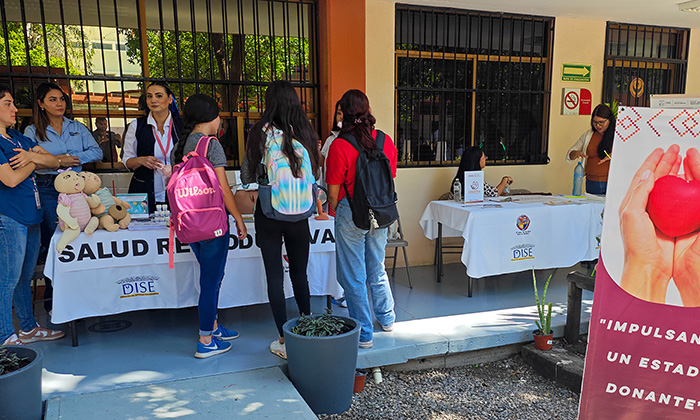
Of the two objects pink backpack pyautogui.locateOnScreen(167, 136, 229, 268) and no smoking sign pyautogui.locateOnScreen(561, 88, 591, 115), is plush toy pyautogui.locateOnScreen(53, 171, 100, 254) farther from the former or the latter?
no smoking sign pyautogui.locateOnScreen(561, 88, 591, 115)

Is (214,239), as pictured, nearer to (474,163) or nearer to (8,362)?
(8,362)

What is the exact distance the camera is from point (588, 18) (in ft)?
19.4

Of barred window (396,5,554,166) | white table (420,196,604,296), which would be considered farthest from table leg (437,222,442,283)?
barred window (396,5,554,166)

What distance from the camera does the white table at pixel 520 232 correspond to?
4.39 metres

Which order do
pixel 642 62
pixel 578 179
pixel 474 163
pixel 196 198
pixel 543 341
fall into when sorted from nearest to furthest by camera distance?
1. pixel 196 198
2. pixel 543 341
3. pixel 474 163
4. pixel 578 179
5. pixel 642 62

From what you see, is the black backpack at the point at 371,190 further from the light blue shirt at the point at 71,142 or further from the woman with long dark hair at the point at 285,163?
the light blue shirt at the point at 71,142

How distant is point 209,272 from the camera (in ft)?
10.1

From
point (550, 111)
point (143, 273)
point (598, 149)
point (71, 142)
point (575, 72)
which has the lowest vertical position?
point (143, 273)

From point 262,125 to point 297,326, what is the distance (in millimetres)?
1165

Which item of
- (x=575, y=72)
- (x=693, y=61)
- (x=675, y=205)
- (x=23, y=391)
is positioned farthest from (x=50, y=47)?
(x=693, y=61)

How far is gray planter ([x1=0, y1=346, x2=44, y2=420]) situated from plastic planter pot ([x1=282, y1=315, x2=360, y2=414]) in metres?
1.23

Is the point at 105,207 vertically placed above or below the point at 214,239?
above

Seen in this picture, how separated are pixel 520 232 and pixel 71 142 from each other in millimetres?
3777

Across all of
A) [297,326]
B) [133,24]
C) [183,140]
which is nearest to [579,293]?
[297,326]
